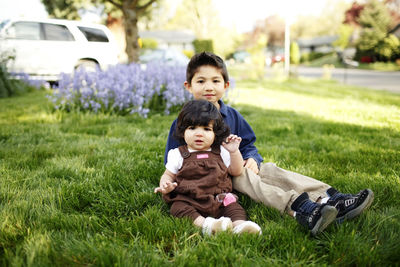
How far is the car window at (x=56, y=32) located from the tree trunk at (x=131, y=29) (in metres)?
2.63

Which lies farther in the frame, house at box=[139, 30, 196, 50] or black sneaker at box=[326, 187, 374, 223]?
house at box=[139, 30, 196, 50]

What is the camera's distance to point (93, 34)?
10.9 m

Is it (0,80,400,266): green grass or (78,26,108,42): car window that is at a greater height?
(78,26,108,42): car window

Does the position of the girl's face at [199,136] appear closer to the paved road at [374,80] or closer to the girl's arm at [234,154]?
the girl's arm at [234,154]

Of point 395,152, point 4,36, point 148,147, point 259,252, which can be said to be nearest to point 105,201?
point 259,252

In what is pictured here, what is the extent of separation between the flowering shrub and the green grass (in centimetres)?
71

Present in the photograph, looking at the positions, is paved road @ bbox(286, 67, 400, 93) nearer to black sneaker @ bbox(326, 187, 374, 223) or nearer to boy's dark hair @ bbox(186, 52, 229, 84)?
boy's dark hair @ bbox(186, 52, 229, 84)

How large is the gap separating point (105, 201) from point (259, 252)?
1171 mm

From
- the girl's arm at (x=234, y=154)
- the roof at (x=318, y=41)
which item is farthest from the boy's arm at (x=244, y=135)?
the roof at (x=318, y=41)

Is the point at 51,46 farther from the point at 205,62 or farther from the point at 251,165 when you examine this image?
the point at 251,165

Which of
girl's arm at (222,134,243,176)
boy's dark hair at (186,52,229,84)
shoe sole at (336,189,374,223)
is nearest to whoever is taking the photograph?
shoe sole at (336,189,374,223)

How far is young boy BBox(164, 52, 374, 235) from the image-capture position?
1.97 metres

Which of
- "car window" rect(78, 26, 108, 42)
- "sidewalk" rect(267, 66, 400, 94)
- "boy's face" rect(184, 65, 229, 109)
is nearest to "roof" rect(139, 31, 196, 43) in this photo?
"sidewalk" rect(267, 66, 400, 94)

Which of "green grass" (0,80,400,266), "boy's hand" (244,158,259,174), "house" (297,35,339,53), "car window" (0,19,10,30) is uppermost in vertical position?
"house" (297,35,339,53)
